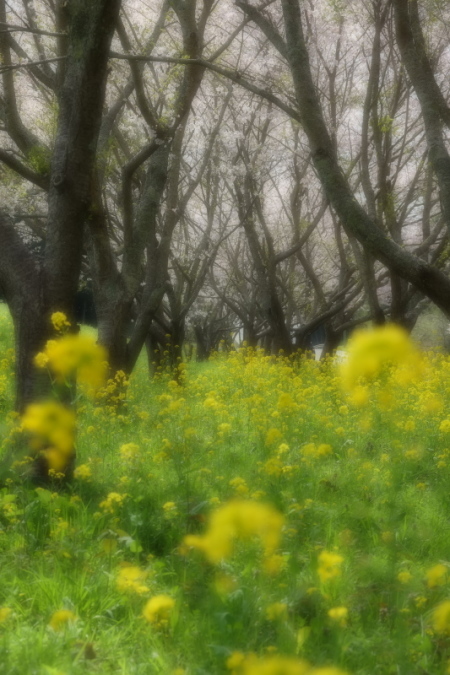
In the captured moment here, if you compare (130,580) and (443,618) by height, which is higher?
(130,580)

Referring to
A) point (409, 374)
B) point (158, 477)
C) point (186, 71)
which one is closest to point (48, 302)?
point (158, 477)

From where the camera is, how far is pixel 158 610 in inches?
86.6

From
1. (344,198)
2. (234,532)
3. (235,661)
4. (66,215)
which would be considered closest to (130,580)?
(234,532)

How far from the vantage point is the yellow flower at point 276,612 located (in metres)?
2.24

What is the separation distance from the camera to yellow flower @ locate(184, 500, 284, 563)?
2.54 metres

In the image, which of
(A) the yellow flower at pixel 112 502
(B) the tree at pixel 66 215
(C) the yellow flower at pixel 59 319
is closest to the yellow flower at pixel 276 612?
(A) the yellow flower at pixel 112 502

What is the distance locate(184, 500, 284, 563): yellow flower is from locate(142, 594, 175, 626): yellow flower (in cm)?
34

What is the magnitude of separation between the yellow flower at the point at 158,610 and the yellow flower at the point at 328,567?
2.03 ft

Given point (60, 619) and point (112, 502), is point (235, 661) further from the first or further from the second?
point (112, 502)

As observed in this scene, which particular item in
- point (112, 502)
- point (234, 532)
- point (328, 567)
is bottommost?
point (328, 567)

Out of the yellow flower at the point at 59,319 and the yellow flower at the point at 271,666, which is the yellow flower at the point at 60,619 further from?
the yellow flower at the point at 59,319

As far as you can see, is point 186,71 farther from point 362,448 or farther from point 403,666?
point 403,666

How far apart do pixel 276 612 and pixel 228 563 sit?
1.93ft

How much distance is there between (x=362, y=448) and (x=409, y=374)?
275 centimetres
